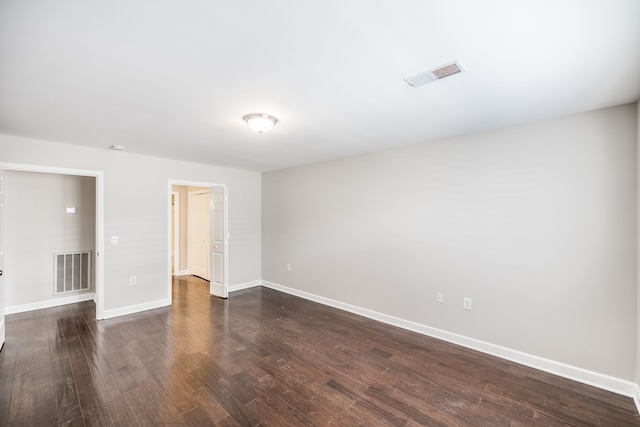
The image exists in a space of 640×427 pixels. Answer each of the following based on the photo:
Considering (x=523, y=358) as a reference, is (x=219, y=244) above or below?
above

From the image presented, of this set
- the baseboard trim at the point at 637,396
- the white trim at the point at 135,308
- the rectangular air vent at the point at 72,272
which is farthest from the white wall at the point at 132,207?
the baseboard trim at the point at 637,396

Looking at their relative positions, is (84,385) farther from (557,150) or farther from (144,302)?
(557,150)

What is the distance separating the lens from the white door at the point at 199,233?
6.43m

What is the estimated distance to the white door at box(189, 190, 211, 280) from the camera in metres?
6.43

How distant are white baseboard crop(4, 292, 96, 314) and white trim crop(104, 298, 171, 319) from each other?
4.09ft

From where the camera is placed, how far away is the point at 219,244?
537 centimetres

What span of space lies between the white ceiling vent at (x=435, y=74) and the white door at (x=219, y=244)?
4169mm

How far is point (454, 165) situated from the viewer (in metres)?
3.37

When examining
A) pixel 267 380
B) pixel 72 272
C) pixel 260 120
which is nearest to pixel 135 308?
pixel 72 272

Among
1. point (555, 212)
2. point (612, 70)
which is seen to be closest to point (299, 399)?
point (555, 212)

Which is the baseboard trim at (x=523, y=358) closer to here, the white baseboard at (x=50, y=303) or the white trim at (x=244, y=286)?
the white trim at (x=244, y=286)

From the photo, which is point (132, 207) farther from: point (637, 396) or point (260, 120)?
point (637, 396)

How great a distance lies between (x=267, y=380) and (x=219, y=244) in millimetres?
3302

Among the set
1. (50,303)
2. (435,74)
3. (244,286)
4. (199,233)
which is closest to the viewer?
(435,74)
